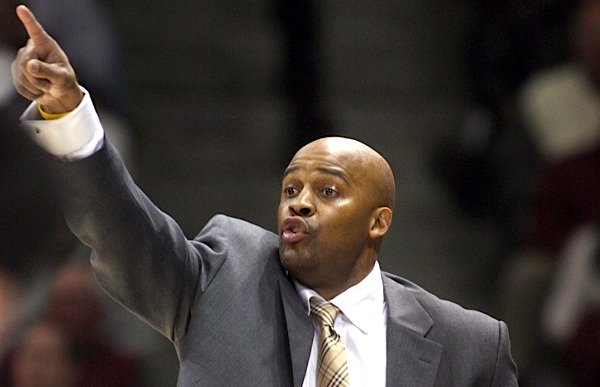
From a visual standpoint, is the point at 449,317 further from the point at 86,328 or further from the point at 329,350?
the point at 86,328

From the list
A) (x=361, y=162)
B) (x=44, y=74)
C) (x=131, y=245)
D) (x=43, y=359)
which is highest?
(x=44, y=74)

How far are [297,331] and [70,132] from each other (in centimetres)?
44

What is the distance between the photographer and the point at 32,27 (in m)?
1.77

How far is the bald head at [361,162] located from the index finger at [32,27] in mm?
463

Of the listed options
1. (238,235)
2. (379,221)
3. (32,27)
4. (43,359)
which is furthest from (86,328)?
(32,27)

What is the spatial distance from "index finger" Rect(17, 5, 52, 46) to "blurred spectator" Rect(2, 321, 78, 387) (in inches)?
48.1

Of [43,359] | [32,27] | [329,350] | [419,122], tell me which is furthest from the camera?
[419,122]

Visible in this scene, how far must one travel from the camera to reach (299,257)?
2.04 meters

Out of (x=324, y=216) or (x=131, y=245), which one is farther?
(x=324, y=216)

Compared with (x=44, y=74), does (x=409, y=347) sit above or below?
below

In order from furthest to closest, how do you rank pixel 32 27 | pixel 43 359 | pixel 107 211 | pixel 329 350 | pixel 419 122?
pixel 419 122, pixel 43 359, pixel 329 350, pixel 107 211, pixel 32 27

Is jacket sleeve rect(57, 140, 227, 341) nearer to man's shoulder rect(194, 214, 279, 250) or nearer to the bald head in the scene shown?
man's shoulder rect(194, 214, 279, 250)

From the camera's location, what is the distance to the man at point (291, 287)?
1.92 metres

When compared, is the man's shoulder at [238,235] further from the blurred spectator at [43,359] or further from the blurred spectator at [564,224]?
the blurred spectator at [564,224]
